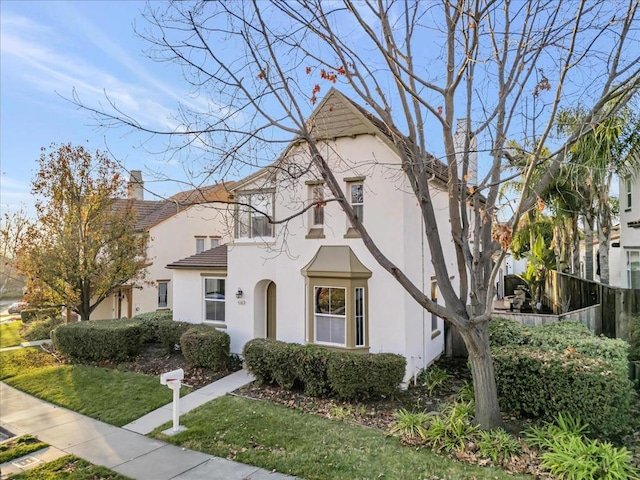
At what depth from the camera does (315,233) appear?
12.0 m

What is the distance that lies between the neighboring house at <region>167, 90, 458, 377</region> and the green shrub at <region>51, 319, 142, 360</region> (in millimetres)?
3685

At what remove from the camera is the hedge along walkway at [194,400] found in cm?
891

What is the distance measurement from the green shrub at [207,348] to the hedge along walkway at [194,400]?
71cm

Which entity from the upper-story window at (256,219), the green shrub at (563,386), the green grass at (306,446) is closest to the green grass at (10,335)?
the upper-story window at (256,219)

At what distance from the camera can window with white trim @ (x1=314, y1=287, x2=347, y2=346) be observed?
11.4 metres

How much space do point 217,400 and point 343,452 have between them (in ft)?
13.9

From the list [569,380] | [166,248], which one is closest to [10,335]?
[166,248]

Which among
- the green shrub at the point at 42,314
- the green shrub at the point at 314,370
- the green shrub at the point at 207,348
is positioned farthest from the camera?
the green shrub at the point at 42,314

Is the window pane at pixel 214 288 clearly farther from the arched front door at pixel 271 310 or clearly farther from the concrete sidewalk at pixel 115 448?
the concrete sidewalk at pixel 115 448

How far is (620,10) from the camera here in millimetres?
6691

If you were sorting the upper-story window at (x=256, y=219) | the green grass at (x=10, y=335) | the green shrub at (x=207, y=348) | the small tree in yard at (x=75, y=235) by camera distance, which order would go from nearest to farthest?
the green shrub at (x=207, y=348), the upper-story window at (x=256, y=219), the small tree in yard at (x=75, y=235), the green grass at (x=10, y=335)

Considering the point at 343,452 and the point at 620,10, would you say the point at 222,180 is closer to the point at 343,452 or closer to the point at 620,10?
the point at 343,452

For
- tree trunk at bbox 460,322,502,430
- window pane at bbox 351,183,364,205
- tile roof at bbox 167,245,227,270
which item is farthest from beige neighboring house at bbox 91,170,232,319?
tree trunk at bbox 460,322,502,430

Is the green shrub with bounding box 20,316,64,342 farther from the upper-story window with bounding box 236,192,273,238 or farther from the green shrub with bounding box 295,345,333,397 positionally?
the green shrub with bounding box 295,345,333,397
